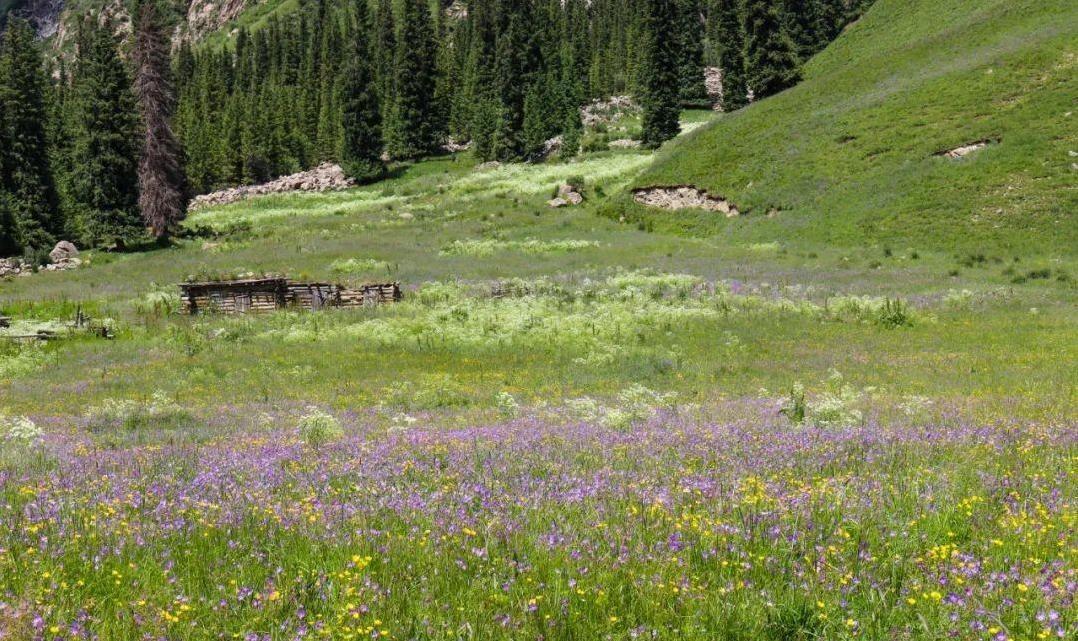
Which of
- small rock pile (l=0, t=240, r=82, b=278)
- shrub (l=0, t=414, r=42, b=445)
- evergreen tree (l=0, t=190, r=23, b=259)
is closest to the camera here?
shrub (l=0, t=414, r=42, b=445)

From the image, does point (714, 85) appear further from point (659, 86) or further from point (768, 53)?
point (768, 53)

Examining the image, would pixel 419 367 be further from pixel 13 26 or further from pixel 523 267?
pixel 13 26

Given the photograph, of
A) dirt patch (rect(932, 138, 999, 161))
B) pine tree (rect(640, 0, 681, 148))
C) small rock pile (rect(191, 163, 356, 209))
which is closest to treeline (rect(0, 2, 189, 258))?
small rock pile (rect(191, 163, 356, 209))

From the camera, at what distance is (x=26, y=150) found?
62156 millimetres

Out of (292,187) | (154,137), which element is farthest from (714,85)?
(154,137)

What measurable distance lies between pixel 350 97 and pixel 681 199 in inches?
2302

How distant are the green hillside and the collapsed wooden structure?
27469 millimetres

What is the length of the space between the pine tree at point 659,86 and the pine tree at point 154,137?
5306cm

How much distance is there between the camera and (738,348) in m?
20.1

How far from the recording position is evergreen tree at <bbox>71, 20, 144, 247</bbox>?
55938 mm

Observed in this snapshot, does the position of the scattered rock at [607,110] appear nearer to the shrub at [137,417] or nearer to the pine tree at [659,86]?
the pine tree at [659,86]

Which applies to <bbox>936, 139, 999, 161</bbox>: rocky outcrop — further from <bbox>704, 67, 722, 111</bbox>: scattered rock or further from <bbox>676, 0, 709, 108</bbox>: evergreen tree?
<bbox>676, 0, 709, 108</bbox>: evergreen tree

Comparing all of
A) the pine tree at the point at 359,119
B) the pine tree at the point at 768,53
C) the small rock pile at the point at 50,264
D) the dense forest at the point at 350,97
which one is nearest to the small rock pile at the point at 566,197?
the dense forest at the point at 350,97

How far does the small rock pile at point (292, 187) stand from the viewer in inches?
3787
